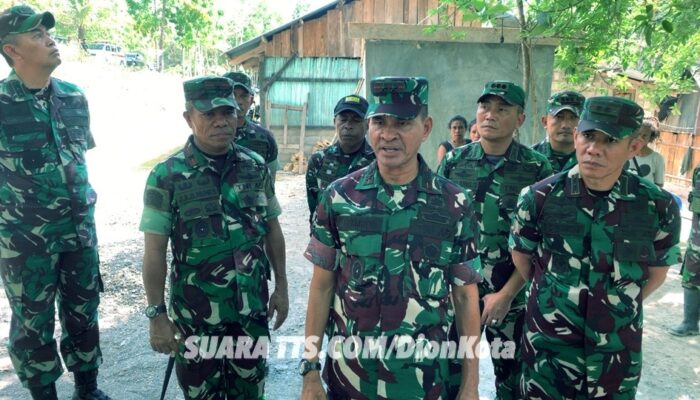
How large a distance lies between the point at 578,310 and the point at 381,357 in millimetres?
973

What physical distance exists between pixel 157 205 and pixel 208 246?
13.0 inches

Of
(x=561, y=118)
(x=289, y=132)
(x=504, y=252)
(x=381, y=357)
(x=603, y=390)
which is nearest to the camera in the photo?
(x=381, y=357)

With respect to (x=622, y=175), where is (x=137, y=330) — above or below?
below

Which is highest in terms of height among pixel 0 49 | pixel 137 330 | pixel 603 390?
pixel 0 49

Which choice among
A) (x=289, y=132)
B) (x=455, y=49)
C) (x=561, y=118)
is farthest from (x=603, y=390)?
(x=289, y=132)

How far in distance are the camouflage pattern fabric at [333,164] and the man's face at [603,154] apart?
6.35ft

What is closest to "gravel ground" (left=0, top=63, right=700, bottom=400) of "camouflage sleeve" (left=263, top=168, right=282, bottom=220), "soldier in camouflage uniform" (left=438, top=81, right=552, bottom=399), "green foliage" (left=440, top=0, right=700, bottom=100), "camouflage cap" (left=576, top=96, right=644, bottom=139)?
"soldier in camouflage uniform" (left=438, top=81, right=552, bottom=399)

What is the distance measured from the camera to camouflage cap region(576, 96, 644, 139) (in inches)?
86.1

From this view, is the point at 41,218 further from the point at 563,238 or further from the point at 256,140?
the point at 563,238

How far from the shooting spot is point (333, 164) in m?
4.03

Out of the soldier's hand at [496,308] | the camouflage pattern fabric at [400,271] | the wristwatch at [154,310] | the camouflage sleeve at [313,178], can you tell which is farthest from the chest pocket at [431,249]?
the camouflage sleeve at [313,178]

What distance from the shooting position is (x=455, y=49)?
7.85m

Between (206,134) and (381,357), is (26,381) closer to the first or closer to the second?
(206,134)

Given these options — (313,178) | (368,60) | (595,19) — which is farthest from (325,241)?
(368,60)
